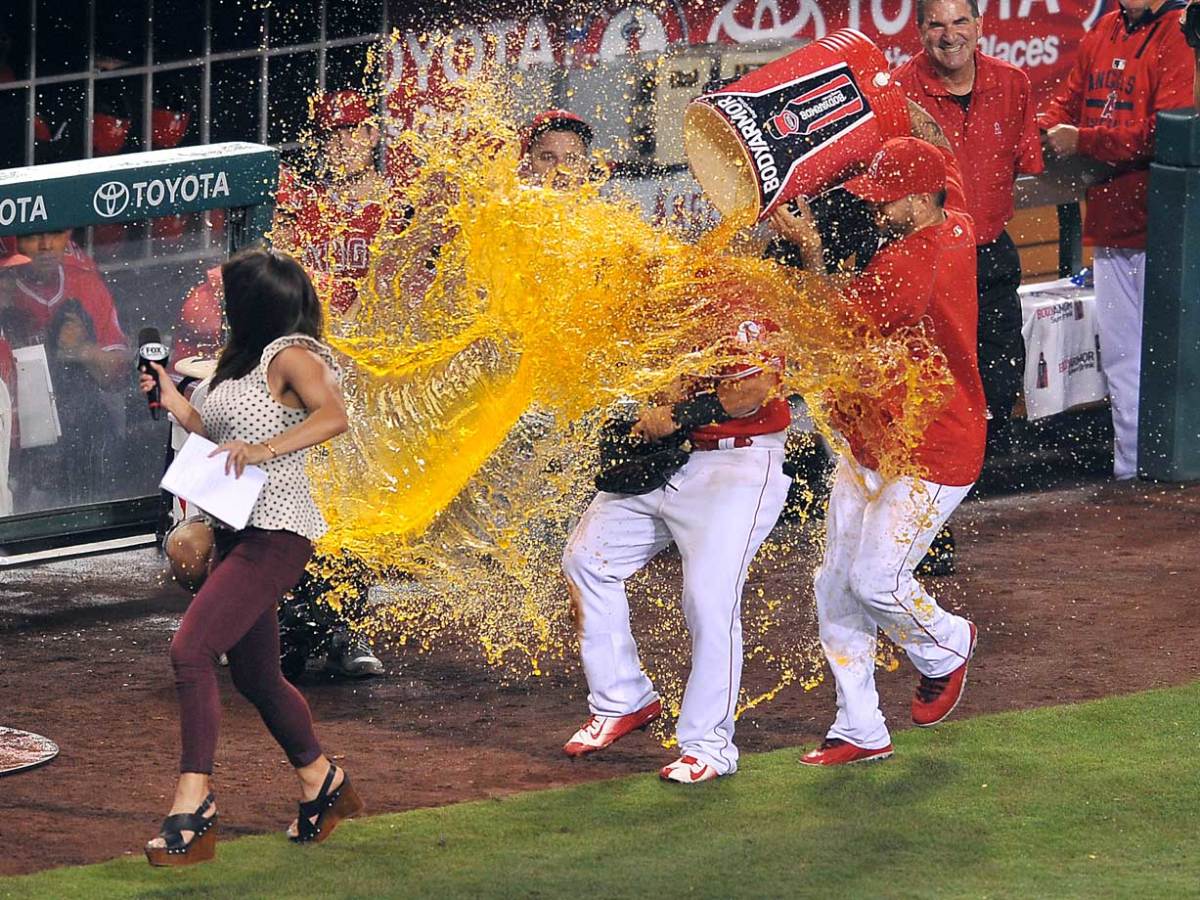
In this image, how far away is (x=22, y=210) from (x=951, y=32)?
3.66 m

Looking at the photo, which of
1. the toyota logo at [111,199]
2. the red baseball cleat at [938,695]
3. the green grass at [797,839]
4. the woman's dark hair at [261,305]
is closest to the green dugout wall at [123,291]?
the toyota logo at [111,199]

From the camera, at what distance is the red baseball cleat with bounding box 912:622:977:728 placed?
22.9 ft

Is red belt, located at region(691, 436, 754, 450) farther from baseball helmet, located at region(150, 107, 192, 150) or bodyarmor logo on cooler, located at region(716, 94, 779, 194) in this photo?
baseball helmet, located at region(150, 107, 192, 150)

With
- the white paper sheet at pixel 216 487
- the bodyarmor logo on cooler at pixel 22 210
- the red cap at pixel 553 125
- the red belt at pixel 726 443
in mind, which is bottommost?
the red belt at pixel 726 443

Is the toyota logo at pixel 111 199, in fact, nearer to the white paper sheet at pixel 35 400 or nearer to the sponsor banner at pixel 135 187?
the sponsor banner at pixel 135 187

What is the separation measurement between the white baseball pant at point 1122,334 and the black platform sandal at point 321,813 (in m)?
5.78

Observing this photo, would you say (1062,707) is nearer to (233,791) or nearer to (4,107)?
(233,791)

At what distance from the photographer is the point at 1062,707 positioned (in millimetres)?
7332

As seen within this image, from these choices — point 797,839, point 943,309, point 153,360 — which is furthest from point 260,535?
point 943,309

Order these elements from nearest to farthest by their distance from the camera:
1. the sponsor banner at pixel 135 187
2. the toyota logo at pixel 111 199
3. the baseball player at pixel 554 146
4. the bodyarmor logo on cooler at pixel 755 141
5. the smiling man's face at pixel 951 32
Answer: the bodyarmor logo on cooler at pixel 755 141, the sponsor banner at pixel 135 187, the toyota logo at pixel 111 199, the baseball player at pixel 554 146, the smiling man's face at pixel 951 32

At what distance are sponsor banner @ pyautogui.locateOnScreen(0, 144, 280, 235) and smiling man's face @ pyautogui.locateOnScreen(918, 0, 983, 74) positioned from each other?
266 cm

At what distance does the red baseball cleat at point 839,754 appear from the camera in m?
6.69

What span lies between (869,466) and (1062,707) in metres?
1.19

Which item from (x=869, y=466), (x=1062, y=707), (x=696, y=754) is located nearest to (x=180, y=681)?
(x=696, y=754)
